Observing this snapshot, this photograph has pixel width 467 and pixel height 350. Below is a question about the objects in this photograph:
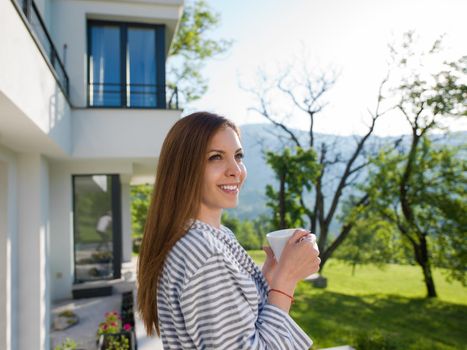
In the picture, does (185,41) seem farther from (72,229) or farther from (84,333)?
(84,333)

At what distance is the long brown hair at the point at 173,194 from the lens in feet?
3.63

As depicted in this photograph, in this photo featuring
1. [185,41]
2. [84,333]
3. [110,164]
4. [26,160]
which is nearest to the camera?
[26,160]

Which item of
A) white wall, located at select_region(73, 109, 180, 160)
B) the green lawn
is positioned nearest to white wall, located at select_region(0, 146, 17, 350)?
white wall, located at select_region(73, 109, 180, 160)

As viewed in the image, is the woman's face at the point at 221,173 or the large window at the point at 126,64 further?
the large window at the point at 126,64

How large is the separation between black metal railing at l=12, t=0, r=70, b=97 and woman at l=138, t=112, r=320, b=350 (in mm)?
2213

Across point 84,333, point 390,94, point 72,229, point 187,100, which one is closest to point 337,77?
point 390,94

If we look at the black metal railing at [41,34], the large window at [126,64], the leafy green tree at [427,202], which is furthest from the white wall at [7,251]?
the leafy green tree at [427,202]

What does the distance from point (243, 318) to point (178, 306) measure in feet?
0.59

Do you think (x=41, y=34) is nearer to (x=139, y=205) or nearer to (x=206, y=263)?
(x=206, y=263)

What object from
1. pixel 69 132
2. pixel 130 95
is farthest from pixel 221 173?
pixel 130 95

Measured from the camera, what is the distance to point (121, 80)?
7336 mm

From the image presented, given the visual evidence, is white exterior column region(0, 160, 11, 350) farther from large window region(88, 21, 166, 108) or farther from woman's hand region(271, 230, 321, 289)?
woman's hand region(271, 230, 321, 289)

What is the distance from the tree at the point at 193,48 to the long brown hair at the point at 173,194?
13.9 m

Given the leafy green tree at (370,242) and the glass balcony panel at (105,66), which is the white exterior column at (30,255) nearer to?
the glass balcony panel at (105,66)
